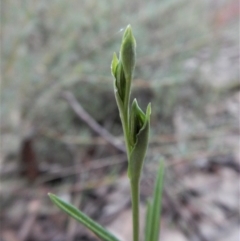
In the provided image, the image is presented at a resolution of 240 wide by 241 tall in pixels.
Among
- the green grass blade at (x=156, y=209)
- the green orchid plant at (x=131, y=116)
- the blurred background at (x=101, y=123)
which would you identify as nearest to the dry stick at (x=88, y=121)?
the blurred background at (x=101, y=123)

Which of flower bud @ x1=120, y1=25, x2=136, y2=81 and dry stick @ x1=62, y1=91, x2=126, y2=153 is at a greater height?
dry stick @ x1=62, y1=91, x2=126, y2=153

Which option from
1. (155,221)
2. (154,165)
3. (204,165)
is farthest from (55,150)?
(155,221)

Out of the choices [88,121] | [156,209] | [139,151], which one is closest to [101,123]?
[88,121]

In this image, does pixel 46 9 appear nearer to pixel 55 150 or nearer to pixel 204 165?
pixel 55 150

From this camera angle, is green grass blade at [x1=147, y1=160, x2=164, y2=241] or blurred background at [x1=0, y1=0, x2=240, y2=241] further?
blurred background at [x1=0, y1=0, x2=240, y2=241]

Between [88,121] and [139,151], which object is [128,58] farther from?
[88,121]

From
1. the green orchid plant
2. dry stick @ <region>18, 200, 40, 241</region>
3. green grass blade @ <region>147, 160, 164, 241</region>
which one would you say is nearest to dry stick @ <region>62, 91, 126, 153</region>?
dry stick @ <region>18, 200, 40, 241</region>

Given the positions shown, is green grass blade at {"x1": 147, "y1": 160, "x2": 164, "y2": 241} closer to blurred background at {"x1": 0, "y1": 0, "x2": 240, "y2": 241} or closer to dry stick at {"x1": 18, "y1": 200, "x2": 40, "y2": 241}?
blurred background at {"x1": 0, "y1": 0, "x2": 240, "y2": 241}
